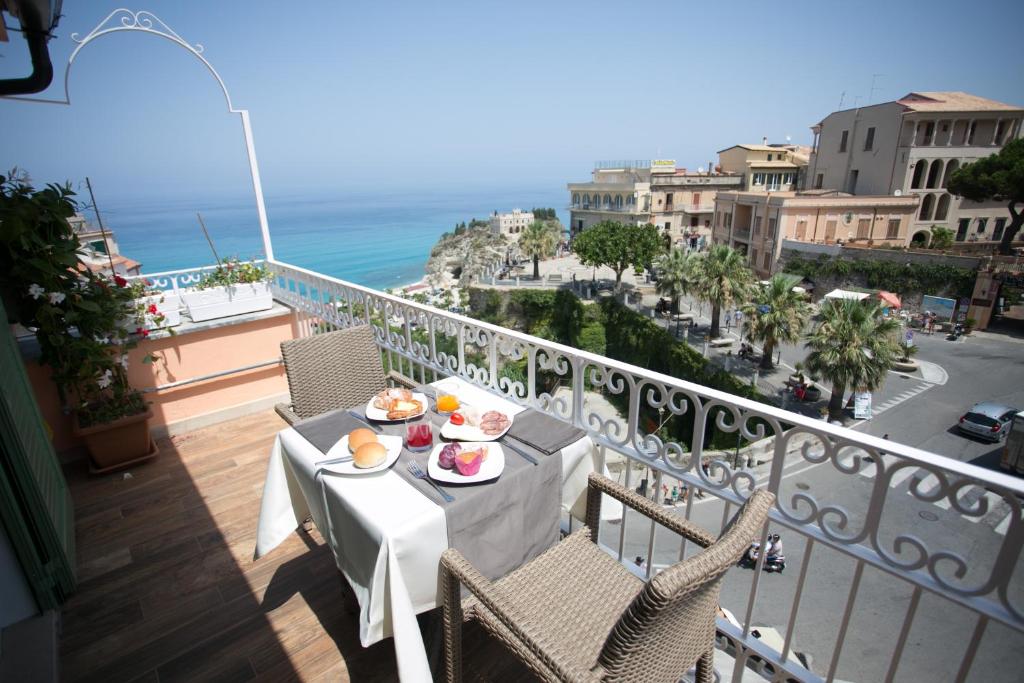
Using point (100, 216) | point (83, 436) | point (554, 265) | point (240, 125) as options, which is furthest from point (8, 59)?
point (554, 265)

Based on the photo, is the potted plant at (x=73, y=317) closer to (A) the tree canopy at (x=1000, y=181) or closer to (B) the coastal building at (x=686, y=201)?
(A) the tree canopy at (x=1000, y=181)

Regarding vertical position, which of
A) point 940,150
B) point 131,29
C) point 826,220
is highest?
point 940,150

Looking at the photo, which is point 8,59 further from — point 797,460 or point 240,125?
point 797,460

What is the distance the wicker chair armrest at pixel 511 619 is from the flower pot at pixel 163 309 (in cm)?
419

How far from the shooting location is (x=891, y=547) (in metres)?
7.61

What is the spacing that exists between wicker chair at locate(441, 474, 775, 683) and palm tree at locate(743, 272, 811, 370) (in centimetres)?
2436

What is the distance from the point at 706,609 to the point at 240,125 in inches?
246

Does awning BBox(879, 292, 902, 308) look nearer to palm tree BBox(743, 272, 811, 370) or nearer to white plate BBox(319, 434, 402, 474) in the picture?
palm tree BBox(743, 272, 811, 370)

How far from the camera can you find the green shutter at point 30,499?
2248 mm

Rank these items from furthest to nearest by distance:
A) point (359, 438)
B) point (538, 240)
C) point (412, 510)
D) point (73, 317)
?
point (538, 240), point (73, 317), point (359, 438), point (412, 510)

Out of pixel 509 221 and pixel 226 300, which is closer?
pixel 226 300

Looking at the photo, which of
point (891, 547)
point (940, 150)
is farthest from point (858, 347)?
point (940, 150)

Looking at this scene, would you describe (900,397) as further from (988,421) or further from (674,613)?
(674,613)

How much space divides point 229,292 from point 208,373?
0.83m
